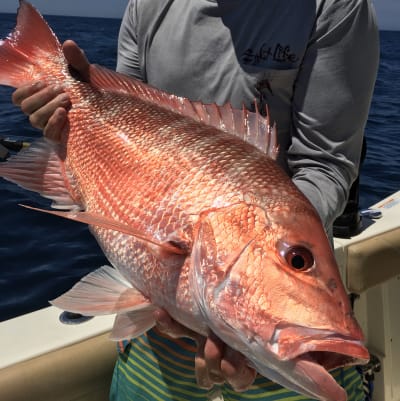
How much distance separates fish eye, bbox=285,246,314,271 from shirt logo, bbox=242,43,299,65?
708 mm

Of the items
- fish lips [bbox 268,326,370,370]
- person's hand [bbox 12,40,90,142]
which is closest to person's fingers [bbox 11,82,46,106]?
person's hand [bbox 12,40,90,142]

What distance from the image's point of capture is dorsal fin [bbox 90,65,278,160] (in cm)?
136

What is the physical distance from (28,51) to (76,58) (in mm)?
188

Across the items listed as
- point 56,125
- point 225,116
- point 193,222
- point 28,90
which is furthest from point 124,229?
point 28,90

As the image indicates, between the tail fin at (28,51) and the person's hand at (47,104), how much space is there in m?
0.08

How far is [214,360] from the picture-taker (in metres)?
1.13

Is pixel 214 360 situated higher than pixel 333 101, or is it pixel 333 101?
pixel 333 101

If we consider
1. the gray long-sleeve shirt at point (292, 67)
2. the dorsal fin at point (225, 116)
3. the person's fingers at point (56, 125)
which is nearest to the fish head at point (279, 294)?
the dorsal fin at point (225, 116)

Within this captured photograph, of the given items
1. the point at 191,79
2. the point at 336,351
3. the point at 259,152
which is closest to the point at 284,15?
the point at 191,79

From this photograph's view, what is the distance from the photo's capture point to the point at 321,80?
1540 mm

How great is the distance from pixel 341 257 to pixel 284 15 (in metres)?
1.43

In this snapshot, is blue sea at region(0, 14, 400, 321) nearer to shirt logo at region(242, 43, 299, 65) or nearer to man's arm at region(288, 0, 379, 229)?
shirt logo at region(242, 43, 299, 65)

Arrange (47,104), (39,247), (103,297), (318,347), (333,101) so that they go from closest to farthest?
(318,347), (103,297), (333,101), (47,104), (39,247)

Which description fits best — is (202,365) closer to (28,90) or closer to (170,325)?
(170,325)
